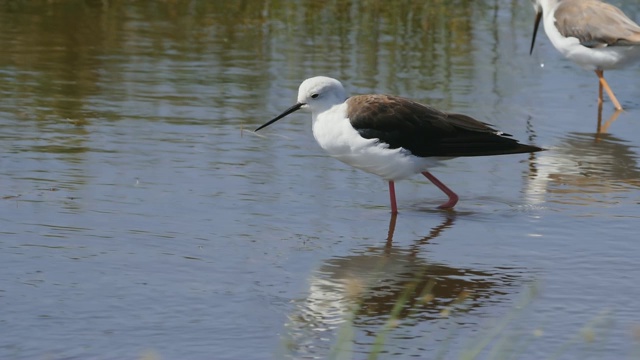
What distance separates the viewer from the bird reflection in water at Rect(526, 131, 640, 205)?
8523 mm

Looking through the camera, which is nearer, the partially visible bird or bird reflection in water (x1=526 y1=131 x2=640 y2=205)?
bird reflection in water (x1=526 y1=131 x2=640 y2=205)

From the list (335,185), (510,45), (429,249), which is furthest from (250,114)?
(510,45)

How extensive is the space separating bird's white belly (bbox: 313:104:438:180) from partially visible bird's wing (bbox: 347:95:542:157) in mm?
48

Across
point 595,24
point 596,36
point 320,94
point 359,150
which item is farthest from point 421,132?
point 595,24

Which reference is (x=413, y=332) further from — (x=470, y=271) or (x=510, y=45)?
(x=510, y=45)

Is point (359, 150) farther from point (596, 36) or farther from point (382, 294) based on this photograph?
point (596, 36)

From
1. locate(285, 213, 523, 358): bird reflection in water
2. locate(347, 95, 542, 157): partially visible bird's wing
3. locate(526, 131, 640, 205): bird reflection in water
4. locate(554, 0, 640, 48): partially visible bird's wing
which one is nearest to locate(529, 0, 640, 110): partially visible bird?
locate(554, 0, 640, 48): partially visible bird's wing

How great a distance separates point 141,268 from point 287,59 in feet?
21.0

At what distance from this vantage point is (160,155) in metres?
9.07

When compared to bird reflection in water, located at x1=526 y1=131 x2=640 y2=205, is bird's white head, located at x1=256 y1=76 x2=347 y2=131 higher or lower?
higher

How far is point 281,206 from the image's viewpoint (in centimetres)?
796

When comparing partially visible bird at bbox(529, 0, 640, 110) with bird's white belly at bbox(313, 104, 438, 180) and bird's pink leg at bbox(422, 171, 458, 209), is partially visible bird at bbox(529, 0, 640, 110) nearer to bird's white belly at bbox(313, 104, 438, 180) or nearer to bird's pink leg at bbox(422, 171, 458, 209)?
bird's pink leg at bbox(422, 171, 458, 209)

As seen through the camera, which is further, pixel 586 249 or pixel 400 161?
pixel 400 161

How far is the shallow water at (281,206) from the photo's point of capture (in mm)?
5719
